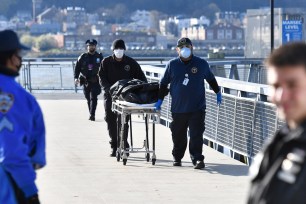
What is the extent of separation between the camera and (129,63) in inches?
541

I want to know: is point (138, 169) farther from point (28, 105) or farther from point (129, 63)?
point (28, 105)

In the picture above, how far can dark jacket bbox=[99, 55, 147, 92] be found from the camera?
1369 cm

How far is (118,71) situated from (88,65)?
21.7 ft

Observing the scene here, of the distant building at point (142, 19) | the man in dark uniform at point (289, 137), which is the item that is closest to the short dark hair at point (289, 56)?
the man in dark uniform at point (289, 137)

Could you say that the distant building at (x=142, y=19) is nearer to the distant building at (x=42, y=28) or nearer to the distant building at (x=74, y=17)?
the distant building at (x=74, y=17)

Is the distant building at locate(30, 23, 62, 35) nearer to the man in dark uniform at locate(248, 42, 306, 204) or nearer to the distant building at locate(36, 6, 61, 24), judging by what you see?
the distant building at locate(36, 6, 61, 24)

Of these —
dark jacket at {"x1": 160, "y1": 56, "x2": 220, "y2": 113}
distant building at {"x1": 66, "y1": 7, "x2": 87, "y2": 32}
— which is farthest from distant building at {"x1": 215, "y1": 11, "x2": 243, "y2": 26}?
dark jacket at {"x1": 160, "y1": 56, "x2": 220, "y2": 113}

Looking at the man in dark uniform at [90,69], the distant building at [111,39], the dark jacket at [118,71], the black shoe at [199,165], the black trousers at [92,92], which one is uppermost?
the dark jacket at [118,71]

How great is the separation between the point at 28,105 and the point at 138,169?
23.8ft

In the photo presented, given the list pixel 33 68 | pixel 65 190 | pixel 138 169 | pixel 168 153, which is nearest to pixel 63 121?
pixel 168 153

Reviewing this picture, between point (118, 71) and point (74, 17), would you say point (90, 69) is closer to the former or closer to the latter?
point (118, 71)

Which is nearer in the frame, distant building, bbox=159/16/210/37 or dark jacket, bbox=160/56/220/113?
dark jacket, bbox=160/56/220/113

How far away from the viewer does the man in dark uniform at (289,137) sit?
344 centimetres

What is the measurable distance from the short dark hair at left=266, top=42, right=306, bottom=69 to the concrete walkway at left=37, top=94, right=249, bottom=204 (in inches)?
266
